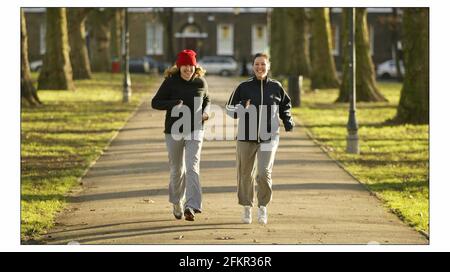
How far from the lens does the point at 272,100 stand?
38.7ft

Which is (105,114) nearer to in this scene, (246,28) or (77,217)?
(77,217)

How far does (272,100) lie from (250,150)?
2.03 feet

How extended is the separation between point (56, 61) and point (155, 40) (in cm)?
4105

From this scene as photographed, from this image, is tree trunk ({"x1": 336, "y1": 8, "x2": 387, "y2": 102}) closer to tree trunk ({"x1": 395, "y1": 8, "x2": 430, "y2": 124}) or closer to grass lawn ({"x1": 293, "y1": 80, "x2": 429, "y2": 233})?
grass lawn ({"x1": 293, "y1": 80, "x2": 429, "y2": 233})

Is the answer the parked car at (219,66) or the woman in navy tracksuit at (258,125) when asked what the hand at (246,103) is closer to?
the woman in navy tracksuit at (258,125)

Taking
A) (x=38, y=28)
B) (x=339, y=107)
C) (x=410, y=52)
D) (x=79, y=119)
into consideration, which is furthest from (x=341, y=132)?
(x=38, y=28)

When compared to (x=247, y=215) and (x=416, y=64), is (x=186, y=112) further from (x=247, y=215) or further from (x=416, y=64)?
(x=416, y=64)

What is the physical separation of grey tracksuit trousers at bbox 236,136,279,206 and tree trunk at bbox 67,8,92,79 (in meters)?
36.0

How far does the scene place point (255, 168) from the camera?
40.1 feet

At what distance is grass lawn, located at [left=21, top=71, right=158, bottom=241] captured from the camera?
1418cm

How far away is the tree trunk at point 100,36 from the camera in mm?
63781

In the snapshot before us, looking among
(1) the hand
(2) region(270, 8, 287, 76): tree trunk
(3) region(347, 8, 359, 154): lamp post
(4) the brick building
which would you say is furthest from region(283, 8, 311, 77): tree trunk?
(1) the hand

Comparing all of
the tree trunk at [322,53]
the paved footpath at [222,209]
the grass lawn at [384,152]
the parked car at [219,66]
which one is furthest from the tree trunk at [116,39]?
the paved footpath at [222,209]
